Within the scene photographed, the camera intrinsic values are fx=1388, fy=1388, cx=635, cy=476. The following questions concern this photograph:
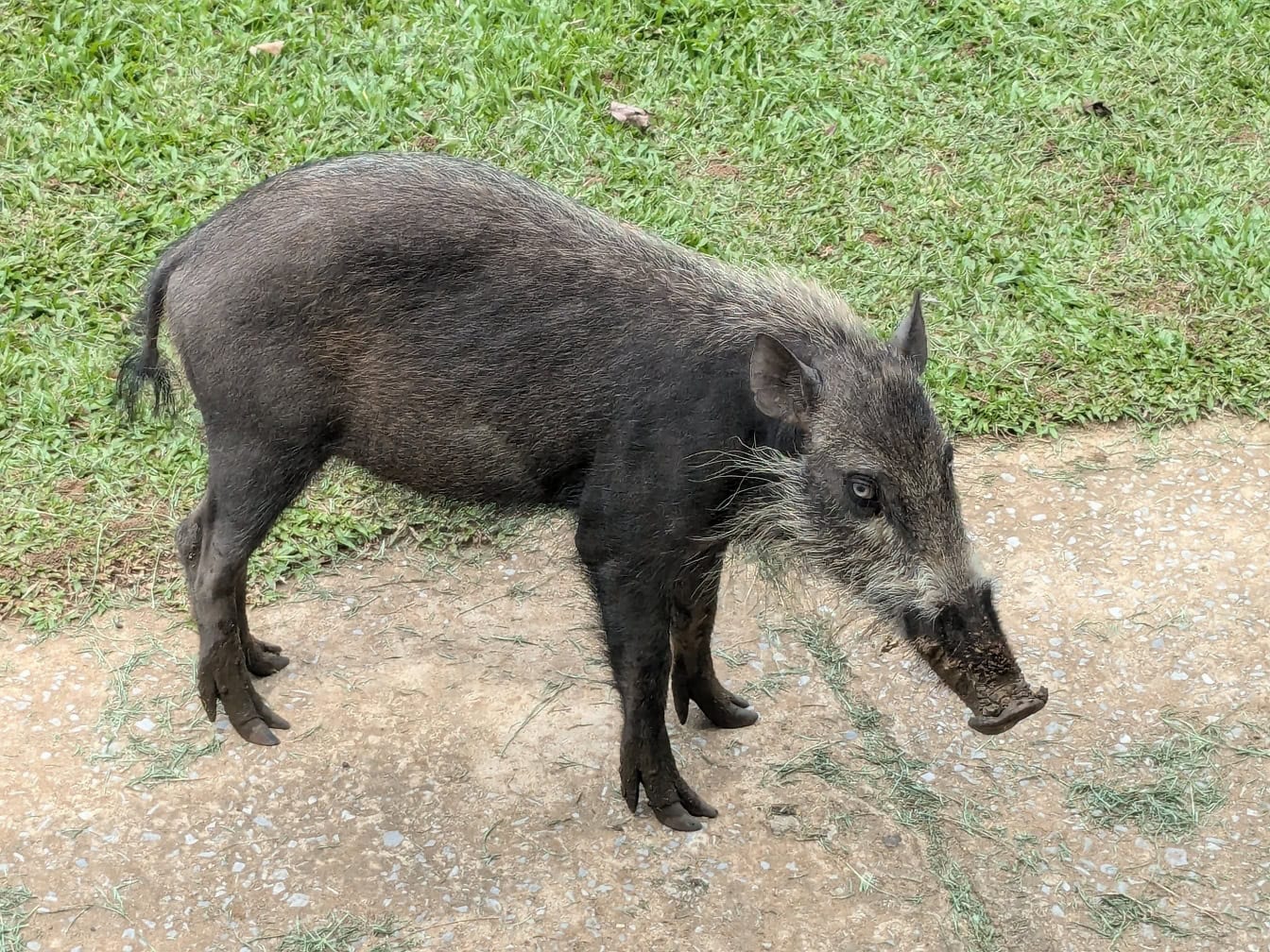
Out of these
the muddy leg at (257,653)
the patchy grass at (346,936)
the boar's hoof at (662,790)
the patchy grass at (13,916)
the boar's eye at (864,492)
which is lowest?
the patchy grass at (13,916)

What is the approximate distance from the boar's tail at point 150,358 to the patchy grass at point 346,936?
190 cm

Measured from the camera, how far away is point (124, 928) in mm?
3982

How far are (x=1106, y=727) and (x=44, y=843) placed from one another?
11.4 feet

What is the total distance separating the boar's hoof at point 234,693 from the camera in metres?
4.46

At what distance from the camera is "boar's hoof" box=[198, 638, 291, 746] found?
4465 millimetres

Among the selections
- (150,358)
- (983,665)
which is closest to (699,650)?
(983,665)

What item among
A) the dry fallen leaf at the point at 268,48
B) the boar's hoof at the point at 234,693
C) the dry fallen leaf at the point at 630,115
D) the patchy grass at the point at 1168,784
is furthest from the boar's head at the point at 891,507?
the dry fallen leaf at the point at 268,48

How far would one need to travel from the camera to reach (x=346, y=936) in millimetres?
3986

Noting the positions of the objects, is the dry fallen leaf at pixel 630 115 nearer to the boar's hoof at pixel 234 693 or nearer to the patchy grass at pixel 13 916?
the boar's hoof at pixel 234 693

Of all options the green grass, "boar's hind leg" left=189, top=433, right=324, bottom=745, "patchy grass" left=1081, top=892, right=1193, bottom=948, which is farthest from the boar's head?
the green grass

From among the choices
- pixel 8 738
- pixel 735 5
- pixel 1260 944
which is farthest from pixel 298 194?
pixel 735 5

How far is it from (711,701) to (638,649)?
24.9 inches

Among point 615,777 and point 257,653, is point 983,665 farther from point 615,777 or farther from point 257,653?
point 257,653

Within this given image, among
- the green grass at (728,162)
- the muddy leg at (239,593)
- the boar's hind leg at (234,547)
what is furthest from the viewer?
the green grass at (728,162)
